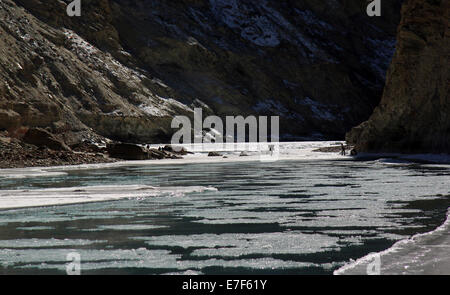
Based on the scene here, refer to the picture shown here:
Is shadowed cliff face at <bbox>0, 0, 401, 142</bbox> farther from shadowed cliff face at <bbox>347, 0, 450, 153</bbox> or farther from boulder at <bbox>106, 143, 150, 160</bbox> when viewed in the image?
shadowed cliff face at <bbox>347, 0, 450, 153</bbox>

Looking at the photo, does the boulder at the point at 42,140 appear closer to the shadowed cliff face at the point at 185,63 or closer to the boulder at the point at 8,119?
the boulder at the point at 8,119

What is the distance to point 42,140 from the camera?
38.2m

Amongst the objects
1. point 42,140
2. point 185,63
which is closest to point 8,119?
point 42,140

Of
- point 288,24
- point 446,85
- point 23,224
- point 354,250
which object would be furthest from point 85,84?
point 354,250

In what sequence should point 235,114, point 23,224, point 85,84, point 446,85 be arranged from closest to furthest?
point 23,224 < point 446,85 < point 85,84 < point 235,114

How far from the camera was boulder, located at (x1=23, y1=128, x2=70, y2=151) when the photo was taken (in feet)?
125

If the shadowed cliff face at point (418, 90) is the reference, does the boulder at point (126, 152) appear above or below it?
below

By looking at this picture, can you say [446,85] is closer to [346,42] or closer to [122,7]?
[122,7]

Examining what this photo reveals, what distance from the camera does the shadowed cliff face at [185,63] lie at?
202 ft

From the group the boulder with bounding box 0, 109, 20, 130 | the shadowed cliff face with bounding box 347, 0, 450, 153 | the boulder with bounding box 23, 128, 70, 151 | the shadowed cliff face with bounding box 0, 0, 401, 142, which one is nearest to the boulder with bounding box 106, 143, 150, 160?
the boulder with bounding box 23, 128, 70, 151

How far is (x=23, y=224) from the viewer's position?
1335 centimetres

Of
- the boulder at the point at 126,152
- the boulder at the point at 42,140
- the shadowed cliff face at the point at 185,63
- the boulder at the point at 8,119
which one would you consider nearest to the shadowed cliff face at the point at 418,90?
the boulder at the point at 126,152

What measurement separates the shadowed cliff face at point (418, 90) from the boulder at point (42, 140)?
816 inches
